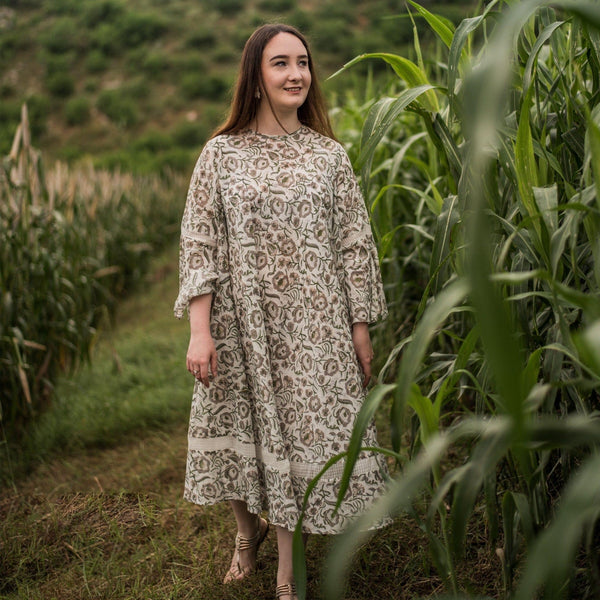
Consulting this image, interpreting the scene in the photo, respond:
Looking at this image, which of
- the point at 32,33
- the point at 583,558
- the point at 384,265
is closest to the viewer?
the point at 583,558

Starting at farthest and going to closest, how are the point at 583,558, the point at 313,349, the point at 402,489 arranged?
1. the point at 313,349
2. the point at 583,558
3. the point at 402,489

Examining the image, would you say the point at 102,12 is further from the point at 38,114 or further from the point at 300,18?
the point at 300,18

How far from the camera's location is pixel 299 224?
5.12 ft

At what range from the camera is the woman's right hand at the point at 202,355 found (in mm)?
1522

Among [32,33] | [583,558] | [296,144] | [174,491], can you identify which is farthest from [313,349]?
[32,33]

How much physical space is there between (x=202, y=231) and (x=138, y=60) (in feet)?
88.8

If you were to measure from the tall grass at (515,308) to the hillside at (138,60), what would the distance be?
18073 mm

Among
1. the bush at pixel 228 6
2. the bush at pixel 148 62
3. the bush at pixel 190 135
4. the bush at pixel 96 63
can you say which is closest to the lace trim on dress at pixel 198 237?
the bush at pixel 190 135

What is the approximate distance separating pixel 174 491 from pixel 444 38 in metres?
1.68

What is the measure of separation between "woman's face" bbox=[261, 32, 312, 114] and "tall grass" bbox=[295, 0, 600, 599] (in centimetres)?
23

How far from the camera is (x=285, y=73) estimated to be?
1.59 m

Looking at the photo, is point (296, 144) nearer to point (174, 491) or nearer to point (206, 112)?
point (174, 491)

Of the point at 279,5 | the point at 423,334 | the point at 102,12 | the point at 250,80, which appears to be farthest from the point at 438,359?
the point at 102,12

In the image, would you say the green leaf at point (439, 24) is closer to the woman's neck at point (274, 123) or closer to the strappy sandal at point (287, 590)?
the woman's neck at point (274, 123)
